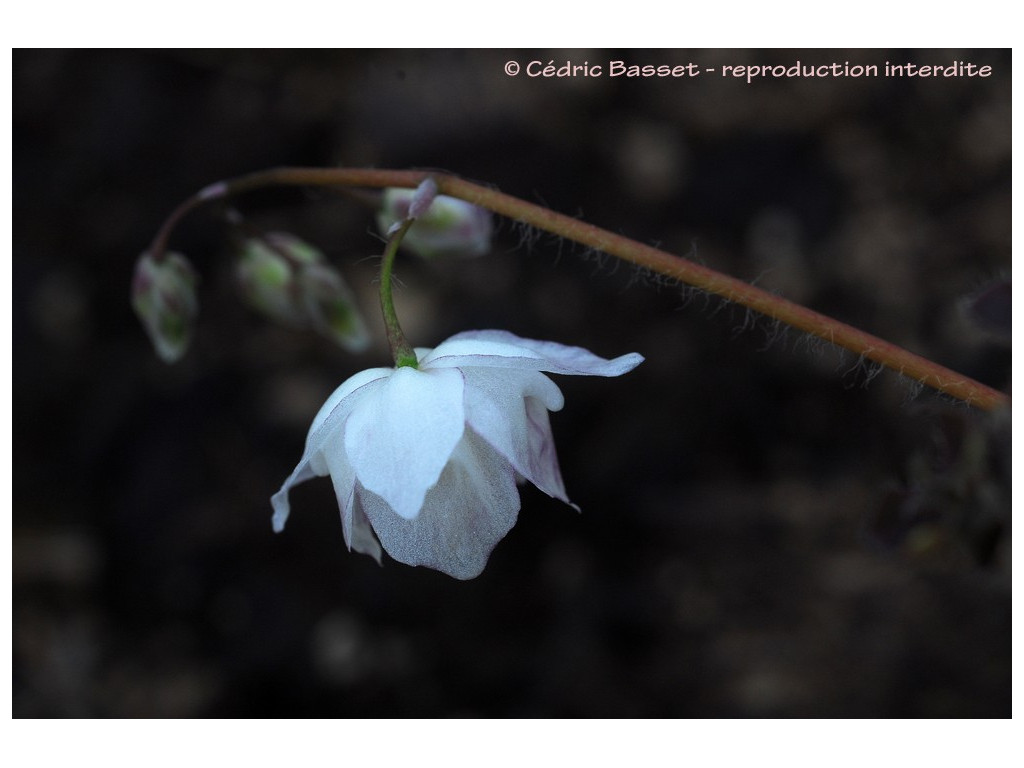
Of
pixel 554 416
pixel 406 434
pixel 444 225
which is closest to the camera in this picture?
pixel 406 434

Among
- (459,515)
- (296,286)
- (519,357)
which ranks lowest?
(459,515)

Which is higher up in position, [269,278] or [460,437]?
[269,278]

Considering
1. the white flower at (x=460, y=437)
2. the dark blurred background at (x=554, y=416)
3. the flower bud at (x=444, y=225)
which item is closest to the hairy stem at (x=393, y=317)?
the white flower at (x=460, y=437)

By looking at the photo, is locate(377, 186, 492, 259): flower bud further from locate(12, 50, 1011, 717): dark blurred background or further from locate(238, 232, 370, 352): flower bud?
locate(12, 50, 1011, 717): dark blurred background

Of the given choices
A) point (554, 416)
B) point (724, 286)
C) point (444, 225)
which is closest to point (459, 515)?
point (724, 286)

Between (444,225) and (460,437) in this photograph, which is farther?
(444,225)

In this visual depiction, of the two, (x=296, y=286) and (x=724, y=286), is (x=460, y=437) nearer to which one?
(x=724, y=286)
